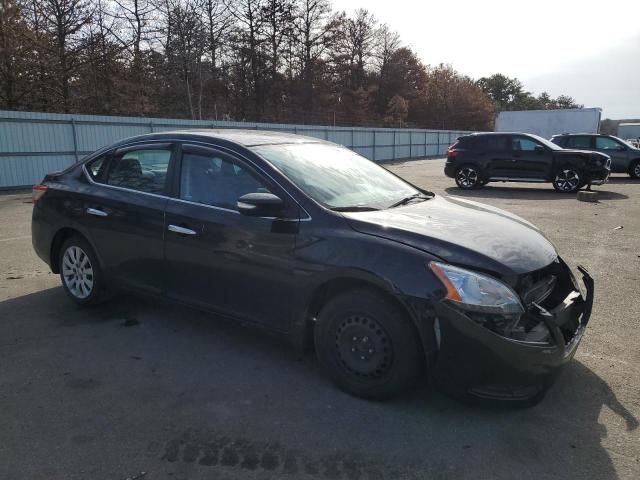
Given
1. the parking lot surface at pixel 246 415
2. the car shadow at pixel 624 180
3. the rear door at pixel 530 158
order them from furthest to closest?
the car shadow at pixel 624 180, the rear door at pixel 530 158, the parking lot surface at pixel 246 415

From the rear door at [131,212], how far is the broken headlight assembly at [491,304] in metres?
2.30

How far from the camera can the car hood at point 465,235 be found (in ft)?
9.27

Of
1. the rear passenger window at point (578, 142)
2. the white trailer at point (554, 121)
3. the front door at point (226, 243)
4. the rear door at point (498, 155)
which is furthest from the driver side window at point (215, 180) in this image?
the white trailer at point (554, 121)

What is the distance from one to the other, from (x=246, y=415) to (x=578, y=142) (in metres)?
17.1

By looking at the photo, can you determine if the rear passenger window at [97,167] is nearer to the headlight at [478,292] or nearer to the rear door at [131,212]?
the rear door at [131,212]

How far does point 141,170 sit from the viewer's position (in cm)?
427

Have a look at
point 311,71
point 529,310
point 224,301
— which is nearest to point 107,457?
point 224,301

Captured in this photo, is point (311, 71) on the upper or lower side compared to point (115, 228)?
upper

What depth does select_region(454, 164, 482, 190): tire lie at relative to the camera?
607 inches

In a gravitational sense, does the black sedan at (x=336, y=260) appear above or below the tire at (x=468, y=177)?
above

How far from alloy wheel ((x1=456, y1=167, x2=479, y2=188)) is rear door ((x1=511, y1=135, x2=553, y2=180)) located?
121 cm

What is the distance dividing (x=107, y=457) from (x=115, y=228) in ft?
7.09

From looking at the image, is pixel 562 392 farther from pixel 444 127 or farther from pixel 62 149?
Result: pixel 444 127

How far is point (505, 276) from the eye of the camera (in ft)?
9.05
